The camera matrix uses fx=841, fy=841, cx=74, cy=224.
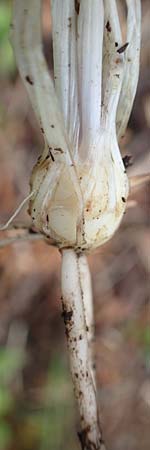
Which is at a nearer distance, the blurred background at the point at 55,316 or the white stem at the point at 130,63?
the white stem at the point at 130,63

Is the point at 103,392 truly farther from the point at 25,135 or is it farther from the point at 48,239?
the point at 48,239

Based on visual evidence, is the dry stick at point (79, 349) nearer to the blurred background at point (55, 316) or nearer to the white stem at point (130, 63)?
the white stem at point (130, 63)

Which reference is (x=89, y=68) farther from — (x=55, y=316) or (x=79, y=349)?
(x=55, y=316)

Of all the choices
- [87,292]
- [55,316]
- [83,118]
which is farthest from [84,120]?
[55,316]

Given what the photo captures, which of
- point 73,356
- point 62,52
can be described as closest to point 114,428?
point 73,356

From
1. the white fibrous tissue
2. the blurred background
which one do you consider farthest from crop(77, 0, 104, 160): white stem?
the blurred background

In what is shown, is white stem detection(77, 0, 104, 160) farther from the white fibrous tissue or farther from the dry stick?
the dry stick

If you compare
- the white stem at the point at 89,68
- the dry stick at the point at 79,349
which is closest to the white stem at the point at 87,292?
the dry stick at the point at 79,349
